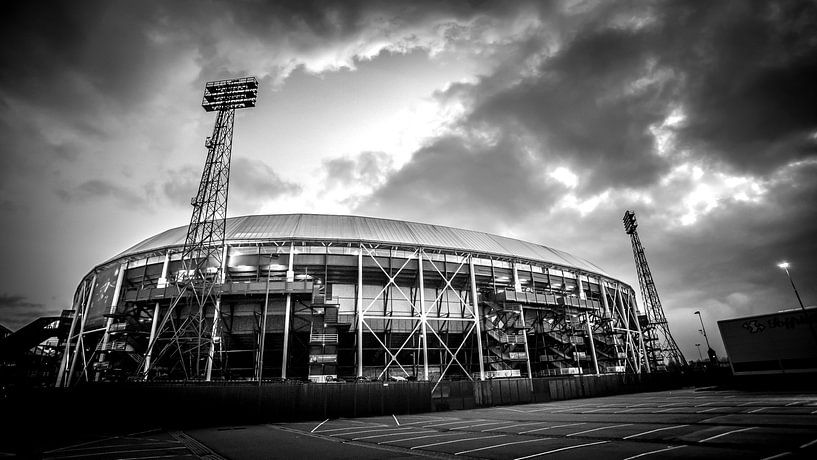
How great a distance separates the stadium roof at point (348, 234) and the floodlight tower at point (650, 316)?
28930 mm

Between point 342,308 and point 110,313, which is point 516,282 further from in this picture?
point 110,313

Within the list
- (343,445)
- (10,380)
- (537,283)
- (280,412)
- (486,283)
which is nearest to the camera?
(343,445)

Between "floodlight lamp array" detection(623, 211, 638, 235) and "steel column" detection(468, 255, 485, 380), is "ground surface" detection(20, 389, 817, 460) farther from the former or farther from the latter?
"floodlight lamp array" detection(623, 211, 638, 235)

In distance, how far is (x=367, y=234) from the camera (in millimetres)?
36344

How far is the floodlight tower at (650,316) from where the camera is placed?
191ft

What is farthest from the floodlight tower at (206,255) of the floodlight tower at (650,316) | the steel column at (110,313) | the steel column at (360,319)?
the floodlight tower at (650,316)

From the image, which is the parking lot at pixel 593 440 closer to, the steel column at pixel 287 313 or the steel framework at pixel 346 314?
the steel column at pixel 287 313

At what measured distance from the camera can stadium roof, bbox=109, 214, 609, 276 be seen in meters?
34.4

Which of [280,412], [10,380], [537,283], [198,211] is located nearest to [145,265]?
[198,211]

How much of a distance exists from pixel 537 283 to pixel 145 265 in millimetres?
42378

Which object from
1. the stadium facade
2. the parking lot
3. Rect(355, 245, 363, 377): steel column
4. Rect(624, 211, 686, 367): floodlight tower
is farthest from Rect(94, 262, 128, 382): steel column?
Rect(624, 211, 686, 367): floodlight tower

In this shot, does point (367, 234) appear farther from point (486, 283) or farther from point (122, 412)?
point (122, 412)

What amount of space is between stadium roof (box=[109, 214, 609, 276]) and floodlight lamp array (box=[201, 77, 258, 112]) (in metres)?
12.0

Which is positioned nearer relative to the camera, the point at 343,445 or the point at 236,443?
the point at 343,445
